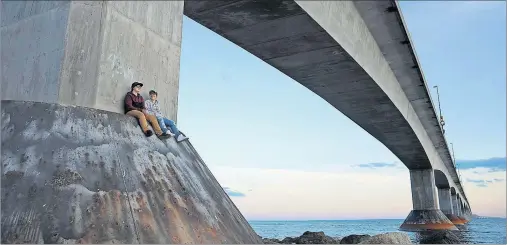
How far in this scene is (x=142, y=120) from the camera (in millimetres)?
4484

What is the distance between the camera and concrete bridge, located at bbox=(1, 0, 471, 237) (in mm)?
4434

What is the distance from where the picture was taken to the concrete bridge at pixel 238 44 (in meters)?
4.43

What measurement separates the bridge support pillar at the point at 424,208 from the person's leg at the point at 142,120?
31.0 meters

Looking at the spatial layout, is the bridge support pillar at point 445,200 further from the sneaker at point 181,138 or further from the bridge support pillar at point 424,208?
the sneaker at point 181,138

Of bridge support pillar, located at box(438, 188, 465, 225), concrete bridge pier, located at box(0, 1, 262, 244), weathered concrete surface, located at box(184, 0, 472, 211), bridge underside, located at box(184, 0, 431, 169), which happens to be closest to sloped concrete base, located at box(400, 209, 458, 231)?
weathered concrete surface, located at box(184, 0, 472, 211)

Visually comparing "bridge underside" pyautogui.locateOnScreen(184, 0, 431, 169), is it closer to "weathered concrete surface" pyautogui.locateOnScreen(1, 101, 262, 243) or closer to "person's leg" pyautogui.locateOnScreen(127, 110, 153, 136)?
A: "person's leg" pyautogui.locateOnScreen(127, 110, 153, 136)

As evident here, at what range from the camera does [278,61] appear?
1332 centimetres

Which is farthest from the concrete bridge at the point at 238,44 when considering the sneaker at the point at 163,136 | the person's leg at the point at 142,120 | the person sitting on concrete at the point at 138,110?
the sneaker at the point at 163,136

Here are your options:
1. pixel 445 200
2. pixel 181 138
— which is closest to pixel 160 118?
pixel 181 138

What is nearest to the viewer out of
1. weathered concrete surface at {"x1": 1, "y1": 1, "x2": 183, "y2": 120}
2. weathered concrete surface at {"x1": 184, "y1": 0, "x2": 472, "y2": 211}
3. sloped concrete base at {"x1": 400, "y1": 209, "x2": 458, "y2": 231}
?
weathered concrete surface at {"x1": 1, "y1": 1, "x2": 183, "y2": 120}

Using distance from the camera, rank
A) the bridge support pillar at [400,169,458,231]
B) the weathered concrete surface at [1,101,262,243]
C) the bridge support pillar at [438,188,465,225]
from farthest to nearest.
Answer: the bridge support pillar at [438,188,465,225] < the bridge support pillar at [400,169,458,231] < the weathered concrete surface at [1,101,262,243]

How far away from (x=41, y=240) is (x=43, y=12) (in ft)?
10.2

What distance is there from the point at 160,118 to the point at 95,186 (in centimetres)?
143

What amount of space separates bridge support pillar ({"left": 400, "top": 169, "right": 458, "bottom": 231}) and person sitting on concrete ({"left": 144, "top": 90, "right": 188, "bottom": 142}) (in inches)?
1202
